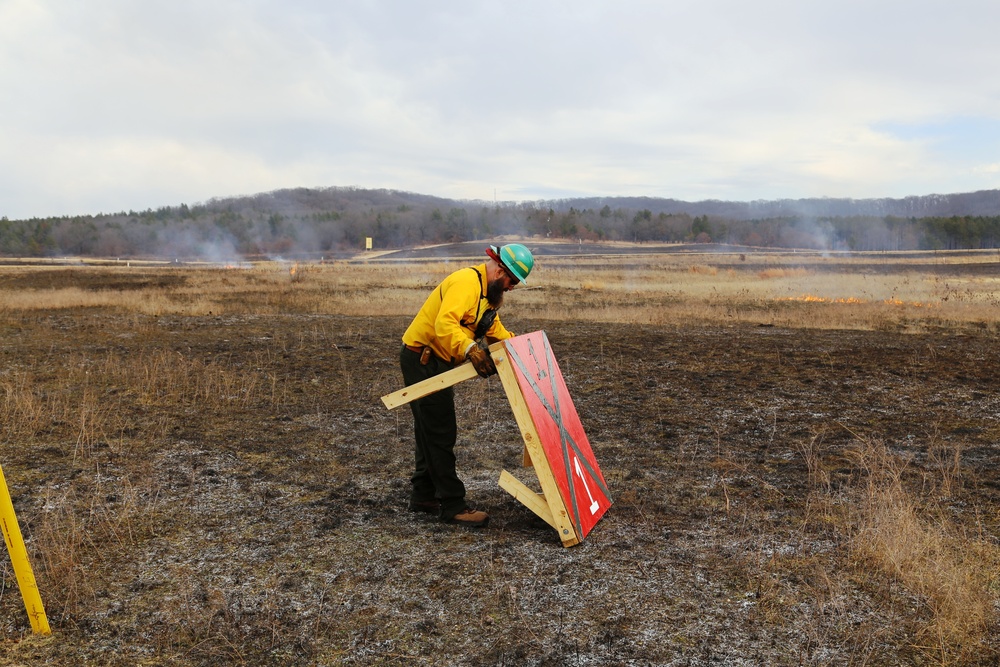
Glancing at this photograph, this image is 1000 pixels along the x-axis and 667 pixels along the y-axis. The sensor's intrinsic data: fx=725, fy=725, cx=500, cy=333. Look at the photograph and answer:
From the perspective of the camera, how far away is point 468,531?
534cm

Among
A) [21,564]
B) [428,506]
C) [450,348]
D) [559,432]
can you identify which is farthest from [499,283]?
[21,564]

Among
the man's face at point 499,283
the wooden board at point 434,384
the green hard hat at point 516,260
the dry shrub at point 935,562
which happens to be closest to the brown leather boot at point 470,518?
the wooden board at point 434,384

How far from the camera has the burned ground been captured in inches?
152

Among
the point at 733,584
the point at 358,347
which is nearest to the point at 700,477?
the point at 733,584

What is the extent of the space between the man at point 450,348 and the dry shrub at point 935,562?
107 inches

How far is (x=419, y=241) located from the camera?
11669 centimetres

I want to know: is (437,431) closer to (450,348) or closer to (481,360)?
(450,348)

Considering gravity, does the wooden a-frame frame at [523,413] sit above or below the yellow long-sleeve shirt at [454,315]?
below

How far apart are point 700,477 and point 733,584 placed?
6.98 feet

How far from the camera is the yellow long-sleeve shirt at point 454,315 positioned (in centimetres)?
493

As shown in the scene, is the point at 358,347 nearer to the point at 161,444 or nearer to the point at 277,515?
the point at 161,444

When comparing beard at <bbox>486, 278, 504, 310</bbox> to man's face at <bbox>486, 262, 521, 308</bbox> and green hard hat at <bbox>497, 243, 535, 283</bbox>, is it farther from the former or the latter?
green hard hat at <bbox>497, 243, 535, 283</bbox>

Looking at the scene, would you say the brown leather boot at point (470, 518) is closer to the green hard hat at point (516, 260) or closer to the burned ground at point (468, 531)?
the burned ground at point (468, 531)

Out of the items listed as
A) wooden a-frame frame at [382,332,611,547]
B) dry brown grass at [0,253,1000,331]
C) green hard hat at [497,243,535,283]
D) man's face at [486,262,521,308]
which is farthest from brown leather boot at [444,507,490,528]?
dry brown grass at [0,253,1000,331]
